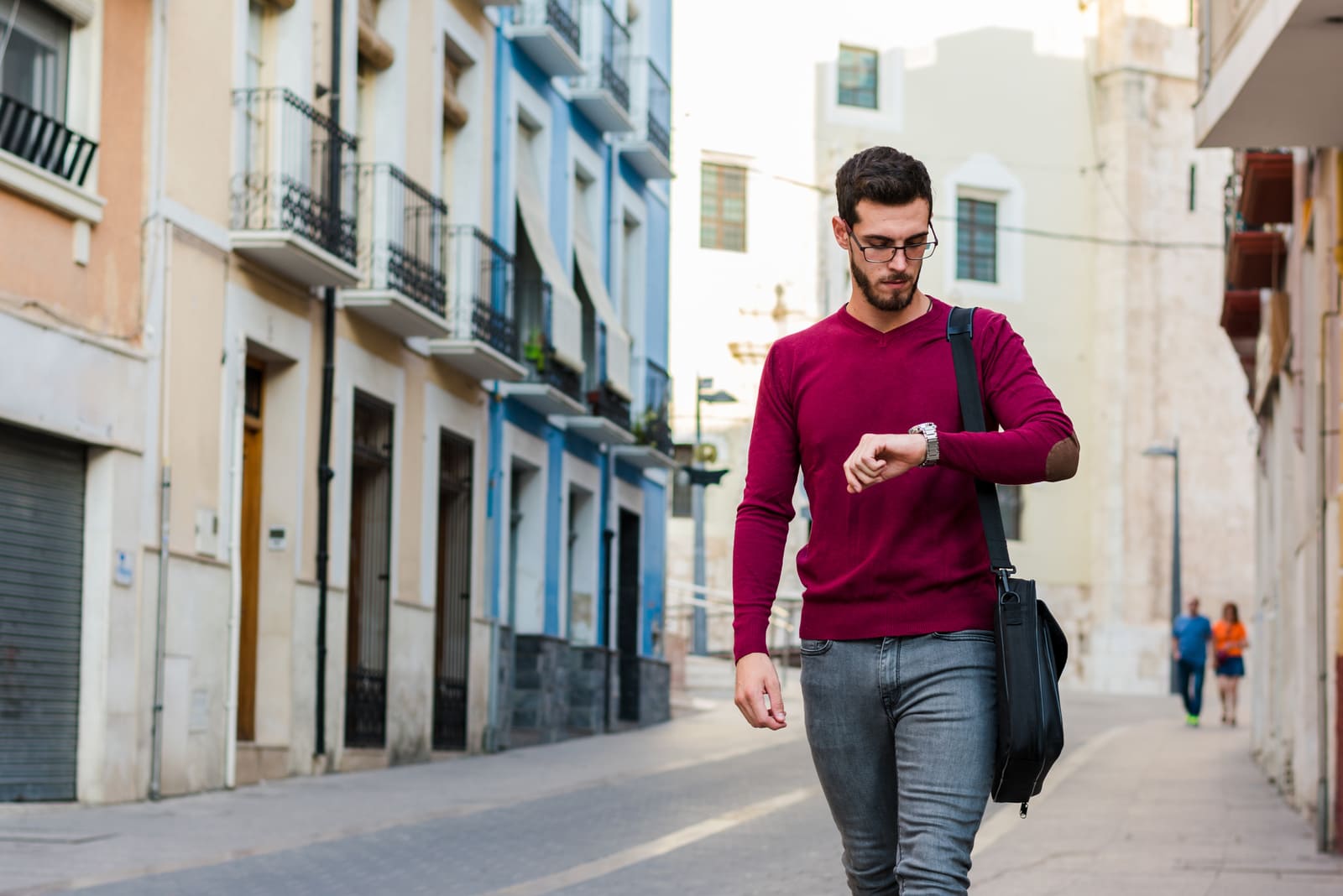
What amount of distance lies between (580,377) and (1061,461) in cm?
2186

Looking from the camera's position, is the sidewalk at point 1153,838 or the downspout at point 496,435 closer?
the sidewalk at point 1153,838

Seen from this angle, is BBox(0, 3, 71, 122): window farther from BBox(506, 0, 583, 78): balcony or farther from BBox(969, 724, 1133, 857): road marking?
BBox(506, 0, 583, 78): balcony

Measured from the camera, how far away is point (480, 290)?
72.6ft

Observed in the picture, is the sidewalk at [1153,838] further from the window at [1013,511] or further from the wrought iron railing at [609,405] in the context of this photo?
the window at [1013,511]

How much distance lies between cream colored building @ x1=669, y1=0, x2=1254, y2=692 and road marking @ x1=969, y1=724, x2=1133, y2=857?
839 inches

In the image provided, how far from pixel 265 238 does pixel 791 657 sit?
26.3 m

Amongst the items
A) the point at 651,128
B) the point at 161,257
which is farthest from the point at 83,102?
the point at 651,128

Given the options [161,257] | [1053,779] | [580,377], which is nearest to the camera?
[161,257]

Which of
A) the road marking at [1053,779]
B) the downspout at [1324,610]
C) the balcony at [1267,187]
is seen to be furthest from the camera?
the balcony at [1267,187]

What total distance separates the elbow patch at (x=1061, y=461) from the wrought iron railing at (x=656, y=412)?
24476 millimetres

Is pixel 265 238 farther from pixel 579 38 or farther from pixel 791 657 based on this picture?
pixel 791 657

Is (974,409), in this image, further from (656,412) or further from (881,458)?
(656,412)

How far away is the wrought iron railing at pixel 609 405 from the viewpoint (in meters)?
26.7

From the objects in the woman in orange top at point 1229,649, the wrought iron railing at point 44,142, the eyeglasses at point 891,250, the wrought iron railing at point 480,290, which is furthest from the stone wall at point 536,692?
the eyeglasses at point 891,250
